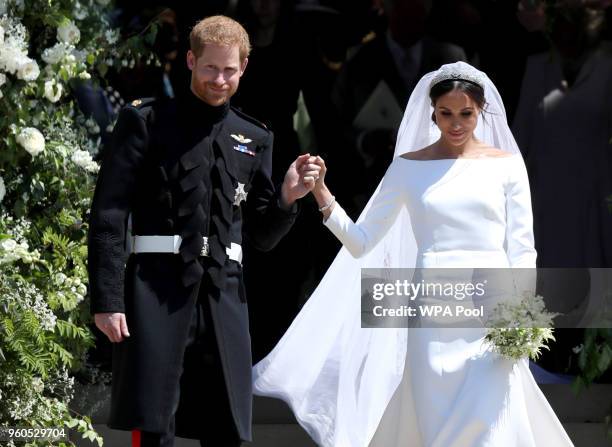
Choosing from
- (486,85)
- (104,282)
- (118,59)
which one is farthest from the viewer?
(118,59)

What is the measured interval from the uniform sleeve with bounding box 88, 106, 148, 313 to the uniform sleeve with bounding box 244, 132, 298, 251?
1.52 ft

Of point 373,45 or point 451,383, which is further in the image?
point 373,45

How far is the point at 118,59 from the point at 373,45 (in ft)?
4.90

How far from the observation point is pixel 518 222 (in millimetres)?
4742

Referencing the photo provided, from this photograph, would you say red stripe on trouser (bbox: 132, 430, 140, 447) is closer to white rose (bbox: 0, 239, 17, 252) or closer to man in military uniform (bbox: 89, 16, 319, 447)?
man in military uniform (bbox: 89, 16, 319, 447)

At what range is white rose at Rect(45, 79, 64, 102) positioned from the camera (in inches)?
221

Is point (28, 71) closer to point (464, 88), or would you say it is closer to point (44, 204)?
point (44, 204)

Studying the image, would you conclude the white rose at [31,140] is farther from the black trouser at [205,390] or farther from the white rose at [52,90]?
the black trouser at [205,390]

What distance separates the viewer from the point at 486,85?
4906mm

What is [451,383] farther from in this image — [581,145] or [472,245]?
[581,145]

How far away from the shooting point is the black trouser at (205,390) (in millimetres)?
4164

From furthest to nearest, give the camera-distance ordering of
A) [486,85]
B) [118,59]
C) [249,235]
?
[118,59] < [486,85] < [249,235]

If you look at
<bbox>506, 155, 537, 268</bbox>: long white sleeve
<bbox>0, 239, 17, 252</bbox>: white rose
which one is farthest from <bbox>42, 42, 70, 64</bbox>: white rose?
<bbox>506, 155, 537, 268</bbox>: long white sleeve

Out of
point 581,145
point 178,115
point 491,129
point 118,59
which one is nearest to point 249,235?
point 178,115
